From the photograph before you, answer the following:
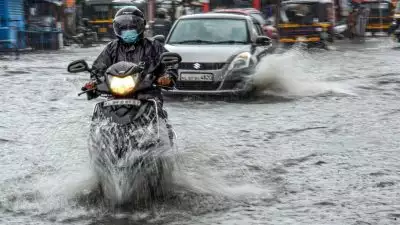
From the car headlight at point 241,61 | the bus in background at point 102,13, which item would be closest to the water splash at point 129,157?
the car headlight at point 241,61

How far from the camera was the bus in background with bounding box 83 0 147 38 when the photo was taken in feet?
144

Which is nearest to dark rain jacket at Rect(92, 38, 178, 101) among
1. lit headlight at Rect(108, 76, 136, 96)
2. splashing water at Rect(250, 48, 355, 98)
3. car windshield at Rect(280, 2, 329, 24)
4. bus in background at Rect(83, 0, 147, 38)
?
lit headlight at Rect(108, 76, 136, 96)

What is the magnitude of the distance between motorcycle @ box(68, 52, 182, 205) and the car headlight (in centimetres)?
777

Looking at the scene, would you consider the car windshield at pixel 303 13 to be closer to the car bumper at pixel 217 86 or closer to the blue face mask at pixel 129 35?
the car bumper at pixel 217 86

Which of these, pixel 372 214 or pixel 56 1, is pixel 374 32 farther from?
pixel 372 214

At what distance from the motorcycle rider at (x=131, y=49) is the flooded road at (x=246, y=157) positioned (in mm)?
959

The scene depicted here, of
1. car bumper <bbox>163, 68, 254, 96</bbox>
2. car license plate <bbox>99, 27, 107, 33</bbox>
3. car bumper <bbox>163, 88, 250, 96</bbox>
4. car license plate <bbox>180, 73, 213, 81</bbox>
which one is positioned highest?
car license plate <bbox>99, 27, 107, 33</bbox>

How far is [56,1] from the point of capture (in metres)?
37.2

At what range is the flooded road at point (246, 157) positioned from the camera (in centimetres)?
655

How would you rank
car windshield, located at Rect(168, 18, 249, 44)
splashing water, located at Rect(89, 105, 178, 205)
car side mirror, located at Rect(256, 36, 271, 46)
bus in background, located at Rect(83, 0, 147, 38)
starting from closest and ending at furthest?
splashing water, located at Rect(89, 105, 178, 205), car side mirror, located at Rect(256, 36, 271, 46), car windshield, located at Rect(168, 18, 249, 44), bus in background, located at Rect(83, 0, 147, 38)

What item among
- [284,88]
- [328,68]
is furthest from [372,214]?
[328,68]

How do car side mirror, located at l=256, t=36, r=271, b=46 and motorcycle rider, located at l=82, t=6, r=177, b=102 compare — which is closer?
motorcycle rider, located at l=82, t=6, r=177, b=102

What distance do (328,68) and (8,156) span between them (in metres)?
14.1

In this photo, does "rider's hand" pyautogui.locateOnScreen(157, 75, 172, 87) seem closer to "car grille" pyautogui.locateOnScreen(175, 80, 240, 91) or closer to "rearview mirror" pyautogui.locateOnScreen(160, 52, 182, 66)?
"rearview mirror" pyautogui.locateOnScreen(160, 52, 182, 66)
